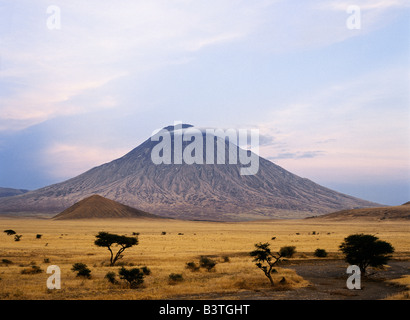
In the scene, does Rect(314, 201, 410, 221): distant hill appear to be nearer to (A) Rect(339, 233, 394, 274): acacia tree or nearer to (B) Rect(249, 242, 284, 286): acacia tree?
(A) Rect(339, 233, 394, 274): acacia tree

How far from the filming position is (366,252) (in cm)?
2716

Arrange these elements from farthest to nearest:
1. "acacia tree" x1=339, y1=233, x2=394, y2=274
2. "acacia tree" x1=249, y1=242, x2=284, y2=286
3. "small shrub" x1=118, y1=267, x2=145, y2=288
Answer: "acacia tree" x1=339, y1=233, x2=394, y2=274 < "acacia tree" x1=249, y1=242, x2=284, y2=286 < "small shrub" x1=118, y1=267, x2=145, y2=288

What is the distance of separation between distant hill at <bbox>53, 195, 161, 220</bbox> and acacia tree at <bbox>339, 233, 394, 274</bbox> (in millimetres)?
129536

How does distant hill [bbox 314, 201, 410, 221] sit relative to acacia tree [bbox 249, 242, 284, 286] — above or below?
below

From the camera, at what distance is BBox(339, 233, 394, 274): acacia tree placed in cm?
2680

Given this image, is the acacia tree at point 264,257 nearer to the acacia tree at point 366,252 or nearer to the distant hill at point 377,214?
the acacia tree at point 366,252

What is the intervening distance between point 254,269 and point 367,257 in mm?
7595

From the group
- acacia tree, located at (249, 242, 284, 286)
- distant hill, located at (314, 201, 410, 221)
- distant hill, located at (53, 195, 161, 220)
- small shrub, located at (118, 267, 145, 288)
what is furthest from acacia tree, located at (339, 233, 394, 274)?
distant hill, located at (53, 195, 161, 220)

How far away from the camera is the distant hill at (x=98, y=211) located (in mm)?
148875

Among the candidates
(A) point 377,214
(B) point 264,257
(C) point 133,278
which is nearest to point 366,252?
(B) point 264,257

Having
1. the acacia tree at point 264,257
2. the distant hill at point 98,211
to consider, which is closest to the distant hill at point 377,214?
the distant hill at point 98,211

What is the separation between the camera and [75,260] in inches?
1334
